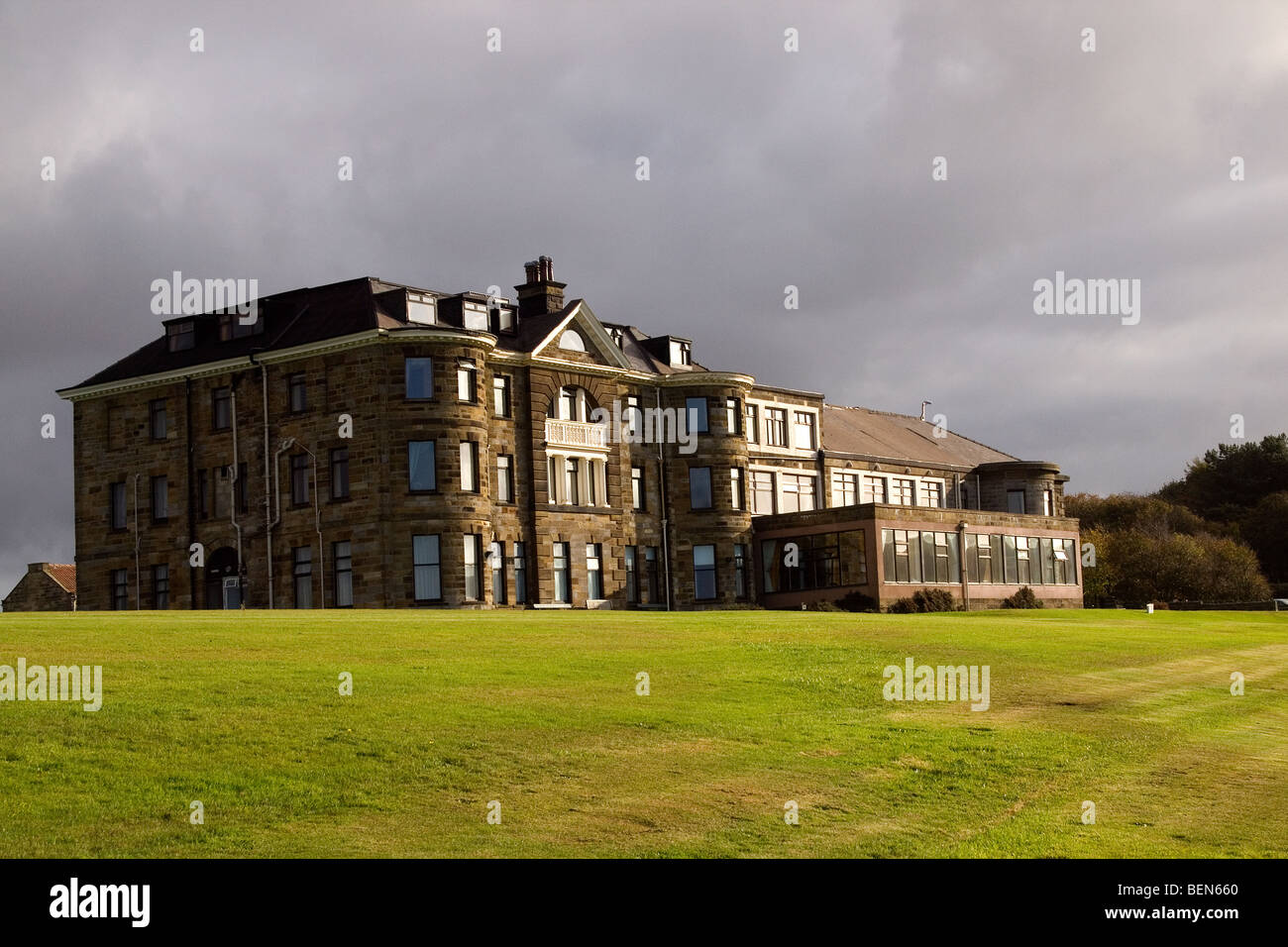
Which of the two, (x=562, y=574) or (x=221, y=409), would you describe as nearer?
(x=221, y=409)

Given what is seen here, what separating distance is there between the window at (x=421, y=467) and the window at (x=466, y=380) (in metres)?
2.26

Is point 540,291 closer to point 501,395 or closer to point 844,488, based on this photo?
point 501,395

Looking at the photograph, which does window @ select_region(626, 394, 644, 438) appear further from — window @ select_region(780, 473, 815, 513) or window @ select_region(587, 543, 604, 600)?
window @ select_region(780, 473, 815, 513)

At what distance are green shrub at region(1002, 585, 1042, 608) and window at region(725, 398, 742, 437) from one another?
15333 mm

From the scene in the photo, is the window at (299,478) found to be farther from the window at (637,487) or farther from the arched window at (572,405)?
the window at (637,487)

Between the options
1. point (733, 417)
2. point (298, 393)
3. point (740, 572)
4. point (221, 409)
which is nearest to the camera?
point (298, 393)

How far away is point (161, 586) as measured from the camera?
6266 centimetres

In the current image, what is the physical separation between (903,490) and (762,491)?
1390cm

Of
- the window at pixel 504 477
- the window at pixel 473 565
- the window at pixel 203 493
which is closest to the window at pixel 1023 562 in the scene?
the window at pixel 504 477

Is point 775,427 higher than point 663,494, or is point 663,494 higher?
point 775,427

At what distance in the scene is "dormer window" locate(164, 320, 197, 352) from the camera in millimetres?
64312

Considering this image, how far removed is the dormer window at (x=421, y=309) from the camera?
5919cm

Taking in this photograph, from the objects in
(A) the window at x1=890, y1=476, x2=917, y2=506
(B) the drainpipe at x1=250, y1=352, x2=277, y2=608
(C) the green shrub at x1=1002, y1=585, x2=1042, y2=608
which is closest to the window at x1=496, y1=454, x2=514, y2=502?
(B) the drainpipe at x1=250, y1=352, x2=277, y2=608

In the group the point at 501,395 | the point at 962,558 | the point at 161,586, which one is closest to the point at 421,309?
the point at 501,395
